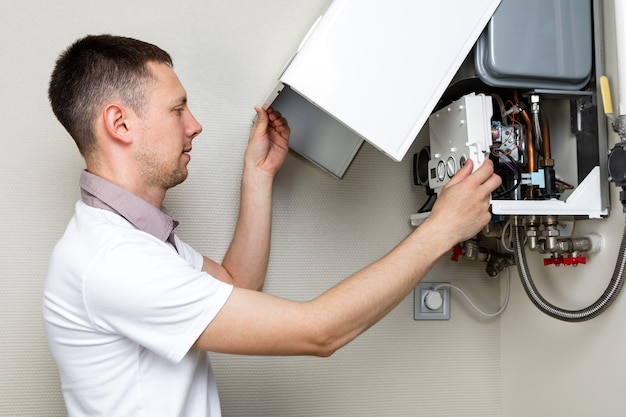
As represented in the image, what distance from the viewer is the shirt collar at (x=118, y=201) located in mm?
1104

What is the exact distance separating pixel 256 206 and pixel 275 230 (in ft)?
0.46

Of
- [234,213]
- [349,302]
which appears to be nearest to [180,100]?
[234,213]

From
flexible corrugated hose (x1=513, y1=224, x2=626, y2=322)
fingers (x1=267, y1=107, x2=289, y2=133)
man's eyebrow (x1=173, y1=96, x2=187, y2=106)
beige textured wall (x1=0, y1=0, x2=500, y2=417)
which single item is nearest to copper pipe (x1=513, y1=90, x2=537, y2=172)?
flexible corrugated hose (x1=513, y1=224, x2=626, y2=322)

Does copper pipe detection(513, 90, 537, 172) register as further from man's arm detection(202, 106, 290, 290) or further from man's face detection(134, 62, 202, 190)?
man's face detection(134, 62, 202, 190)

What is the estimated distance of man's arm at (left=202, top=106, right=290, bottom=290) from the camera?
4.71 feet

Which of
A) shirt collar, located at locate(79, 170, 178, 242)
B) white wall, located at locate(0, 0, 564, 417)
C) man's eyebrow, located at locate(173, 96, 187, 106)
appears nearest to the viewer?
shirt collar, located at locate(79, 170, 178, 242)

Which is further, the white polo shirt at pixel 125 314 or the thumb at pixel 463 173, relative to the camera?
the thumb at pixel 463 173

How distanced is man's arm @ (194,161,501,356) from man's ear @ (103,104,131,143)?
0.38 m

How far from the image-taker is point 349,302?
102 cm

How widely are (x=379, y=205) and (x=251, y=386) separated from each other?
0.56 meters

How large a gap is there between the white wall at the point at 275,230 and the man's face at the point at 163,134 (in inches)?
11.9

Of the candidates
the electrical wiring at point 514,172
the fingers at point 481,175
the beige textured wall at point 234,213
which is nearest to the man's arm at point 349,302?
the fingers at point 481,175

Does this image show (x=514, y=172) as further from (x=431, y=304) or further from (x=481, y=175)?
(x=431, y=304)

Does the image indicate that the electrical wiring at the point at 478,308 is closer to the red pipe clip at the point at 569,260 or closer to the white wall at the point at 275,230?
the white wall at the point at 275,230
